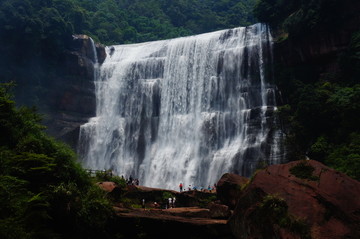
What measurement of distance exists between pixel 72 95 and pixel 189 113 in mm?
13612

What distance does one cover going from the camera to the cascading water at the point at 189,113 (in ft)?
108

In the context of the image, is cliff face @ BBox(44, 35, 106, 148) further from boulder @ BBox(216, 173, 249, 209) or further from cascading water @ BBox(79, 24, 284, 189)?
boulder @ BBox(216, 173, 249, 209)

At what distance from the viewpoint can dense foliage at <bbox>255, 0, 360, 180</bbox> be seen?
26.8 m

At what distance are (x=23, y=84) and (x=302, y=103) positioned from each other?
29193 mm

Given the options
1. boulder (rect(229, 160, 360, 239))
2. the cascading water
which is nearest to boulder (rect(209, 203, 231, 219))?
boulder (rect(229, 160, 360, 239))

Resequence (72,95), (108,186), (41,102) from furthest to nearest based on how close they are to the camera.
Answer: (72,95) → (41,102) → (108,186)

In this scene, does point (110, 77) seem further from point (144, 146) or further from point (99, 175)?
point (99, 175)

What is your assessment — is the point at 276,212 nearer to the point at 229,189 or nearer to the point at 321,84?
the point at 229,189

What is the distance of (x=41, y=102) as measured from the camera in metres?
41.6

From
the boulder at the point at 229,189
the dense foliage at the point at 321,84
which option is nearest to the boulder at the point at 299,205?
the boulder at the point at 229,189

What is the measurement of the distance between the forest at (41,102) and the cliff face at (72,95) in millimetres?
1228

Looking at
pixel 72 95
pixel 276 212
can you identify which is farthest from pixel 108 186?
pixel 72 95

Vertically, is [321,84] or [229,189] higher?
[321,84]

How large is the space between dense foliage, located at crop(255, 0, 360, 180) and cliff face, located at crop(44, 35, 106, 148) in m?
20.9
